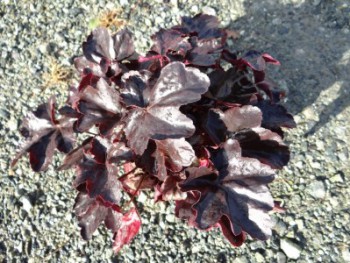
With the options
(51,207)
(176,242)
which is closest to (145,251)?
(176,242)

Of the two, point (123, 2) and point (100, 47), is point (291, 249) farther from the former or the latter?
point (123, 2)

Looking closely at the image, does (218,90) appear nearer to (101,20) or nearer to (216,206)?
(216,206)

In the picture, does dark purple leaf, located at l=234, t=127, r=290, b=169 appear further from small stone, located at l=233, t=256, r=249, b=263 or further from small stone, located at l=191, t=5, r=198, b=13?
small stone, located at l=191, t=5, r=198, b=13

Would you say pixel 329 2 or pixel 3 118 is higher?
pixel 329 2

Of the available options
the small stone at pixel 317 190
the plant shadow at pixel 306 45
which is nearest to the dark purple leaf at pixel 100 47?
the plant shadow at pixel 306 45

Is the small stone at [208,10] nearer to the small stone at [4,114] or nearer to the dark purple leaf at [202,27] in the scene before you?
the dark purple leaf at [202,27]

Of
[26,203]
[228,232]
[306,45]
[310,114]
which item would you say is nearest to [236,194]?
[228,232]

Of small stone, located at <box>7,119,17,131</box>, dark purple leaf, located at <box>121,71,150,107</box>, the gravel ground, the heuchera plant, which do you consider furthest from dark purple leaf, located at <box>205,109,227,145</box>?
small stone, located at <box>7,119,17,131</box>
